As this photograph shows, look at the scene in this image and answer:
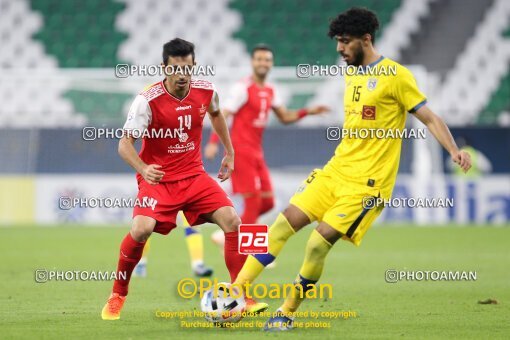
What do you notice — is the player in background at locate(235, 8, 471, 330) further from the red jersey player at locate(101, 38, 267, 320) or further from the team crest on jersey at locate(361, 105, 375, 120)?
the red jersey player at locate(101, 38, 267, 320)

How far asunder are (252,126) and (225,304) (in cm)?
570

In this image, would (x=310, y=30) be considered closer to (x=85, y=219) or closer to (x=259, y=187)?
(x=85, y=219)

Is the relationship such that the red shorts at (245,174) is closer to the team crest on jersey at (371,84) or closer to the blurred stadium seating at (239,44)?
the team crest on jersey at (371,84)

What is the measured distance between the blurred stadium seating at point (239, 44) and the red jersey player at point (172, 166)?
1429 cm

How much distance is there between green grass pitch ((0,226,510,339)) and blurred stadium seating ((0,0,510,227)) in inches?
227

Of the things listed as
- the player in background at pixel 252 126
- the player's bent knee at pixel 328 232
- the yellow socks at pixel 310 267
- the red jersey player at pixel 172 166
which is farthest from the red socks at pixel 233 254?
the player in background at pixel 252 126

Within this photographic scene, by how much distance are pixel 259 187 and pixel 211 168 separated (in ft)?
28.0

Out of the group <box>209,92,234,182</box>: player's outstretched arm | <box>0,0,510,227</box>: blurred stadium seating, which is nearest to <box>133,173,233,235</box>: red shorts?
<box>209,92,234,182</box>: player's outstretched arm

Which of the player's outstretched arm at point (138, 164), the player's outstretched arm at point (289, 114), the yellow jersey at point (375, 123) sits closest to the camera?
the yellow jersey at point (375, 123)

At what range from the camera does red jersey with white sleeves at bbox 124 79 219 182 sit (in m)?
7.46

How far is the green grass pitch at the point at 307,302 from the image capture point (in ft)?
22.7

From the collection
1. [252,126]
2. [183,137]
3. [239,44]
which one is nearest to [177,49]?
[183,137]

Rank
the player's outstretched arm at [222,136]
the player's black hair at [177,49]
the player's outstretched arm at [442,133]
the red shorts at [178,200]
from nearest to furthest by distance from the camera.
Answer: the player's outstretched arm at [442,133]
the player's black hair at [177,49]
the red shorts at [178,200]
the player's outstretched arm at [222,136]

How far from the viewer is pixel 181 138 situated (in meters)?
7.69
